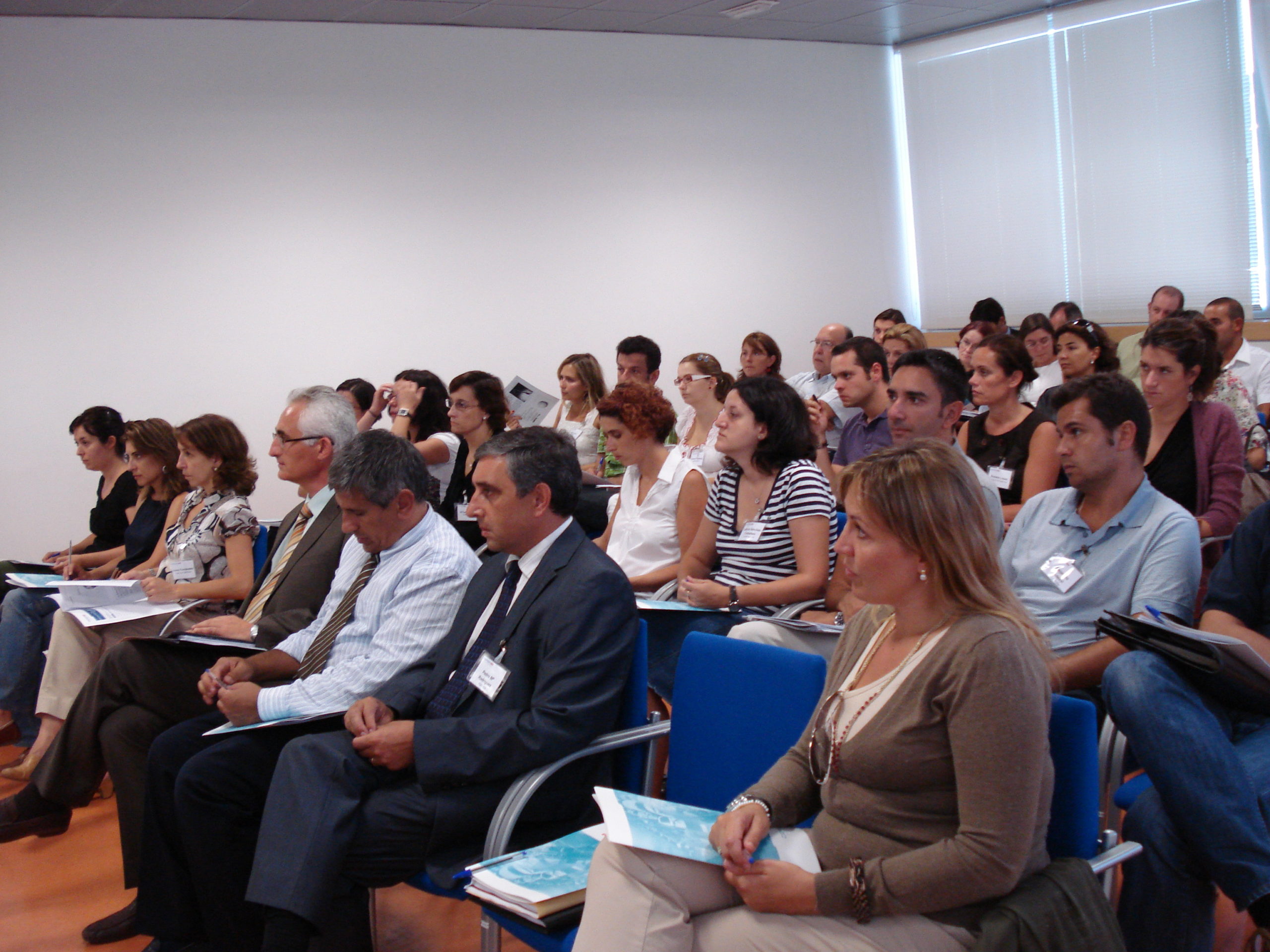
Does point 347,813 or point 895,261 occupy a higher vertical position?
point 895,261

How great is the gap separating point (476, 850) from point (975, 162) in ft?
24.2

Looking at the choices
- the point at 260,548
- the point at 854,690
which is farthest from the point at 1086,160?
the point at 854,690

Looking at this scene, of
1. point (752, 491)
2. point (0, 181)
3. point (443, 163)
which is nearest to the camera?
point (752, 491)

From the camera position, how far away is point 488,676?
2156mm

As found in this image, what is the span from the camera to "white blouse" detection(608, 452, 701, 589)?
11.6ft

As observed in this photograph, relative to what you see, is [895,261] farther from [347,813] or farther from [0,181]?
[347,813]

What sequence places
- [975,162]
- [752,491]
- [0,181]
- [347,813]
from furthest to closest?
[975,162], [0,181], [752,491], [347,813]

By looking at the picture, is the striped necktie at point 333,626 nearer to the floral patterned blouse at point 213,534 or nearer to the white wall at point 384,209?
the floral patterned blouse at point 213,534

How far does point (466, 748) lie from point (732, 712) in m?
0.51

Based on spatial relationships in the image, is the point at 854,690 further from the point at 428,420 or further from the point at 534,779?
the point at 428,420

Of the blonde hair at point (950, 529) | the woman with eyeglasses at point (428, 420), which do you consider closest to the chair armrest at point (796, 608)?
the blonde hair at point (950, 529)

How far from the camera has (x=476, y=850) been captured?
204 centimetres

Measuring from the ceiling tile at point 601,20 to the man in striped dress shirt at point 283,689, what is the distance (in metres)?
5.19

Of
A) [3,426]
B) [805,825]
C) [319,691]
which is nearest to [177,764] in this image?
[319,691]
